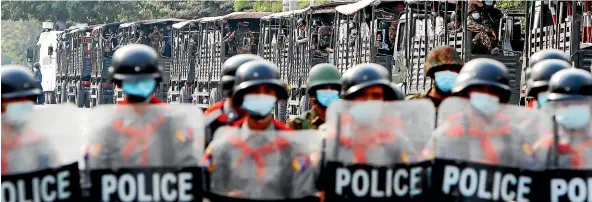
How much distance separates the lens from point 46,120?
586 cm

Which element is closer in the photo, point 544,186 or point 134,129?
point 134,129

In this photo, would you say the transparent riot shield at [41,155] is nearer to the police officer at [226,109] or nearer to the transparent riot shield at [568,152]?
the police officer at [226,109]

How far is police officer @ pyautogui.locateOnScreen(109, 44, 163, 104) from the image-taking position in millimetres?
5938

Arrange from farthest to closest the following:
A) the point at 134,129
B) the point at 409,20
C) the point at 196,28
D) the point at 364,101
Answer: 1. the point at 196,28
2. the point at 409,20
3. the point at 364,101
4. the point at 134,129

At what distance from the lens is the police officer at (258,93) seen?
19.6 ft

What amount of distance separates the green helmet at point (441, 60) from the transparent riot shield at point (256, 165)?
2.68 m

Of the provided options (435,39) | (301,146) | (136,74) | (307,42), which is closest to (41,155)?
(136,74)

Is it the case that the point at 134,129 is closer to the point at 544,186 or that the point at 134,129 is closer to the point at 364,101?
the point at 364,101

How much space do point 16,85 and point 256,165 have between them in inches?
46.2

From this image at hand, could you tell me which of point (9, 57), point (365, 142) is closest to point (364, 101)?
point (365, 142)

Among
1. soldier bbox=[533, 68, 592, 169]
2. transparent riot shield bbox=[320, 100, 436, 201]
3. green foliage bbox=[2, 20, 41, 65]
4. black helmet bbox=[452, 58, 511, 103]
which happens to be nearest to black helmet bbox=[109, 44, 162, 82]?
transparent riot shield bbox=[320, 100, 436, 201]

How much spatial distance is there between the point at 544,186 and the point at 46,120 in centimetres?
245

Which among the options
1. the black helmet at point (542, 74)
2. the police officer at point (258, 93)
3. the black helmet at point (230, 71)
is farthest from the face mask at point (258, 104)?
the black helmet at point (542, 74)

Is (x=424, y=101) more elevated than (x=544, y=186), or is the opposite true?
(x=424, y=101)
